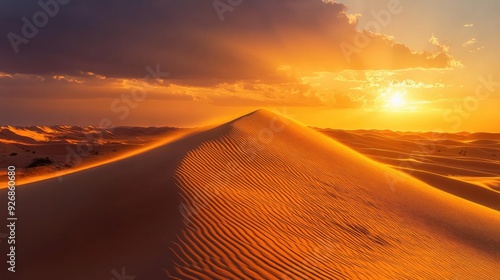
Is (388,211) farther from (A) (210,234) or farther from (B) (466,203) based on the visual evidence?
(A) (210,234)

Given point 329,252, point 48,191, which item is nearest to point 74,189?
point 48,191

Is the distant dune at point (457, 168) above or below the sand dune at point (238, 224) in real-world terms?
above

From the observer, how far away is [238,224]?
359 inches

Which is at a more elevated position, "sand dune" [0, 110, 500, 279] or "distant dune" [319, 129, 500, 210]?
"distant dune" [319, 129, 500, 210]

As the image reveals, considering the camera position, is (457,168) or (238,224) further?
(457,168)

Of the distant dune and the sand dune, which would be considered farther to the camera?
the distant dune

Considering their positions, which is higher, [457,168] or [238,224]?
[457,168]

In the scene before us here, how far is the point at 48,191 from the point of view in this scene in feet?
37.8

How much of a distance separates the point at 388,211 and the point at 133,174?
888cm

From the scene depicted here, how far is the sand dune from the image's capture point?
302 inches

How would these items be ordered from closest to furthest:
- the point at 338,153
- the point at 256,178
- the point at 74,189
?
the point at 74,189
the point at 256,178
the point at 338,153

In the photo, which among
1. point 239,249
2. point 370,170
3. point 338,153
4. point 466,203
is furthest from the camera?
point 338,153

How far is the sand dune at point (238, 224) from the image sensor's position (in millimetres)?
7664

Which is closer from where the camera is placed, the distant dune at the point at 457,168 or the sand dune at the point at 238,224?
the sand dune at the point at 238,224
